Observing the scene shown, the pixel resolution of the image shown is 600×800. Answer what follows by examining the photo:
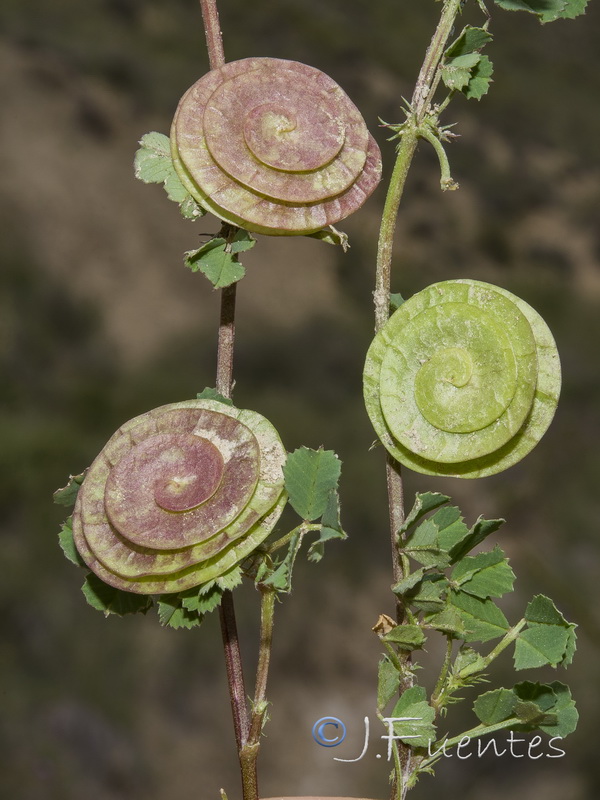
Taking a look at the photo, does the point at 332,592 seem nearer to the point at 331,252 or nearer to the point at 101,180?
the point at 331,252

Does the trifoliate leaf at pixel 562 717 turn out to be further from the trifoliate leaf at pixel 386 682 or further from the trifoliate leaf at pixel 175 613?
the trifoliate leaf at pixel 175 613

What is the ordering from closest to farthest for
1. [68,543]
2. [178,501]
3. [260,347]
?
1. [178,501]
2. [68,543]
3. [260,347]

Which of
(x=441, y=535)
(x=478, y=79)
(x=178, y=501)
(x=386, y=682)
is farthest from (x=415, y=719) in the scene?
(x=478, y=79)

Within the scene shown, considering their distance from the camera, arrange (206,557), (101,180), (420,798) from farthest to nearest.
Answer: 1. (101,180)
2. (420,798)
3. (206,557)

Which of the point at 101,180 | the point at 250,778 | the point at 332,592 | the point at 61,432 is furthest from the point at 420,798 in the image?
the point at 101,180

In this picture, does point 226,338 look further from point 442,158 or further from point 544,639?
point 544,639
